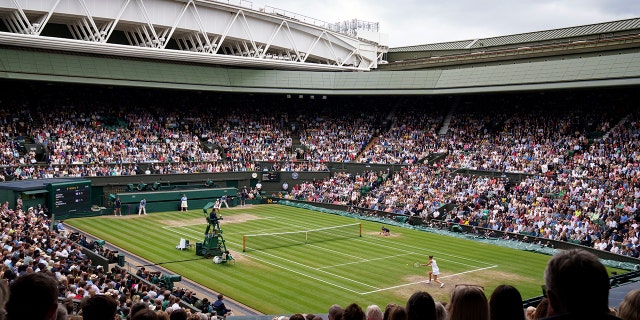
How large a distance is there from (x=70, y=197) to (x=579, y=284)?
43363 mm

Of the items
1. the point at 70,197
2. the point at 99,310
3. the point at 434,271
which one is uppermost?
the point at 99,310

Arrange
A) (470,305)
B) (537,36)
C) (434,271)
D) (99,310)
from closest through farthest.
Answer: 1. (470,305)
2. (99,310)
3. (434,271)
4. (537,36)

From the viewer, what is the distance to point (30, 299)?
4.39 meters

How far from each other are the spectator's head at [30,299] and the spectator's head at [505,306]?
348 centimetres

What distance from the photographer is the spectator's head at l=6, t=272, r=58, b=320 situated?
4387 millimetres

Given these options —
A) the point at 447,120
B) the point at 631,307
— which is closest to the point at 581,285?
the point at 631,307

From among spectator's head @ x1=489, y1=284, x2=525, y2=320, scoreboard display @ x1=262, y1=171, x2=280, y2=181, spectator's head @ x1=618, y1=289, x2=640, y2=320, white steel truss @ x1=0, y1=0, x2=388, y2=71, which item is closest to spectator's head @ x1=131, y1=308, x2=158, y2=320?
spectator's head @ x1=489, y1=284, x2=525, y2=320

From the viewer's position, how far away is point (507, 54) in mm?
54844

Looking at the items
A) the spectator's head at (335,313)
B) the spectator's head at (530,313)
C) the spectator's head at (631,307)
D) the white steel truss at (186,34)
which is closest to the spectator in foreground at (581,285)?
the spectator's head at (631,307)

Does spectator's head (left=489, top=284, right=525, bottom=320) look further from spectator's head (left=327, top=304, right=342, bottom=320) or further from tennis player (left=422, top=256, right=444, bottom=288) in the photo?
tennis player (left=422, top=256, right=444, bottom=288)

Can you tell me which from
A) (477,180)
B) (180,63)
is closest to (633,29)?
(477,180)

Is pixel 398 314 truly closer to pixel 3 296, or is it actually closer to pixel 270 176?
pixel 3 296

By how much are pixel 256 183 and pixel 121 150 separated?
11987 mm

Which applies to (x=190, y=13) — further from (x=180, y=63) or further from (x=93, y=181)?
(x=93, y=181)
